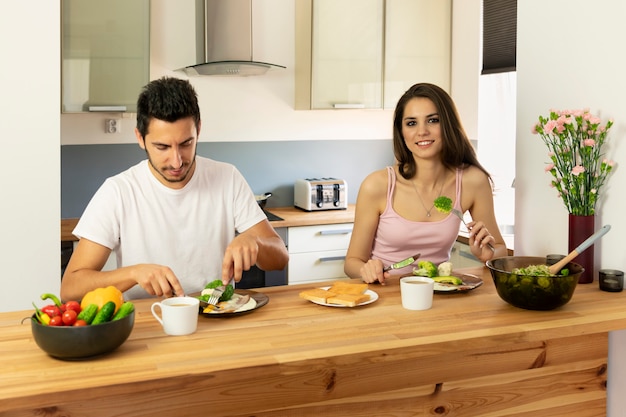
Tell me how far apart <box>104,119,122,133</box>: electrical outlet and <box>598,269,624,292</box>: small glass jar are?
10.7ft

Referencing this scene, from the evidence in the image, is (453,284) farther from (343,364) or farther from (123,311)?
(123,311)

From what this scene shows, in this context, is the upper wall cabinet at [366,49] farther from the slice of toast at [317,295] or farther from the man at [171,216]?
the slice of toast at [317,295]

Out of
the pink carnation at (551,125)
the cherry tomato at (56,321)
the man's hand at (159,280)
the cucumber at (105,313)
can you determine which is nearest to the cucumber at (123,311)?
the cucumber at (105,313)

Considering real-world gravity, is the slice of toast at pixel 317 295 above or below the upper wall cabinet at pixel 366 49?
below

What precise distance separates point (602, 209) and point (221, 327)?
4.35 ft

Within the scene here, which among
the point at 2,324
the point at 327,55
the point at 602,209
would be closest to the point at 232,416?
the point at 2,324

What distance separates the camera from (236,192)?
8.98ft

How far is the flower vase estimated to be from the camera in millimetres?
2389

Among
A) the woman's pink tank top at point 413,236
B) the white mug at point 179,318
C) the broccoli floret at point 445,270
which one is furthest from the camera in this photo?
the woman's pink tank top at point 413,236

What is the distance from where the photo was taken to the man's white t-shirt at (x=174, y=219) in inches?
99.7

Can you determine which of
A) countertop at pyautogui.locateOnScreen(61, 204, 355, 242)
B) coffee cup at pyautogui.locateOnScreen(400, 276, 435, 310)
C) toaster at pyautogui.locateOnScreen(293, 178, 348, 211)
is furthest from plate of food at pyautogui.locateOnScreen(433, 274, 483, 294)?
toaster at pyautogui.locateOnScreen(293, 178, 348, 211)

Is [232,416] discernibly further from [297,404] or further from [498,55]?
[498,55]

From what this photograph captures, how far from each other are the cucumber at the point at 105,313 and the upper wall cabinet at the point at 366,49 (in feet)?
10.9

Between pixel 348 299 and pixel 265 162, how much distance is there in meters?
3.10
